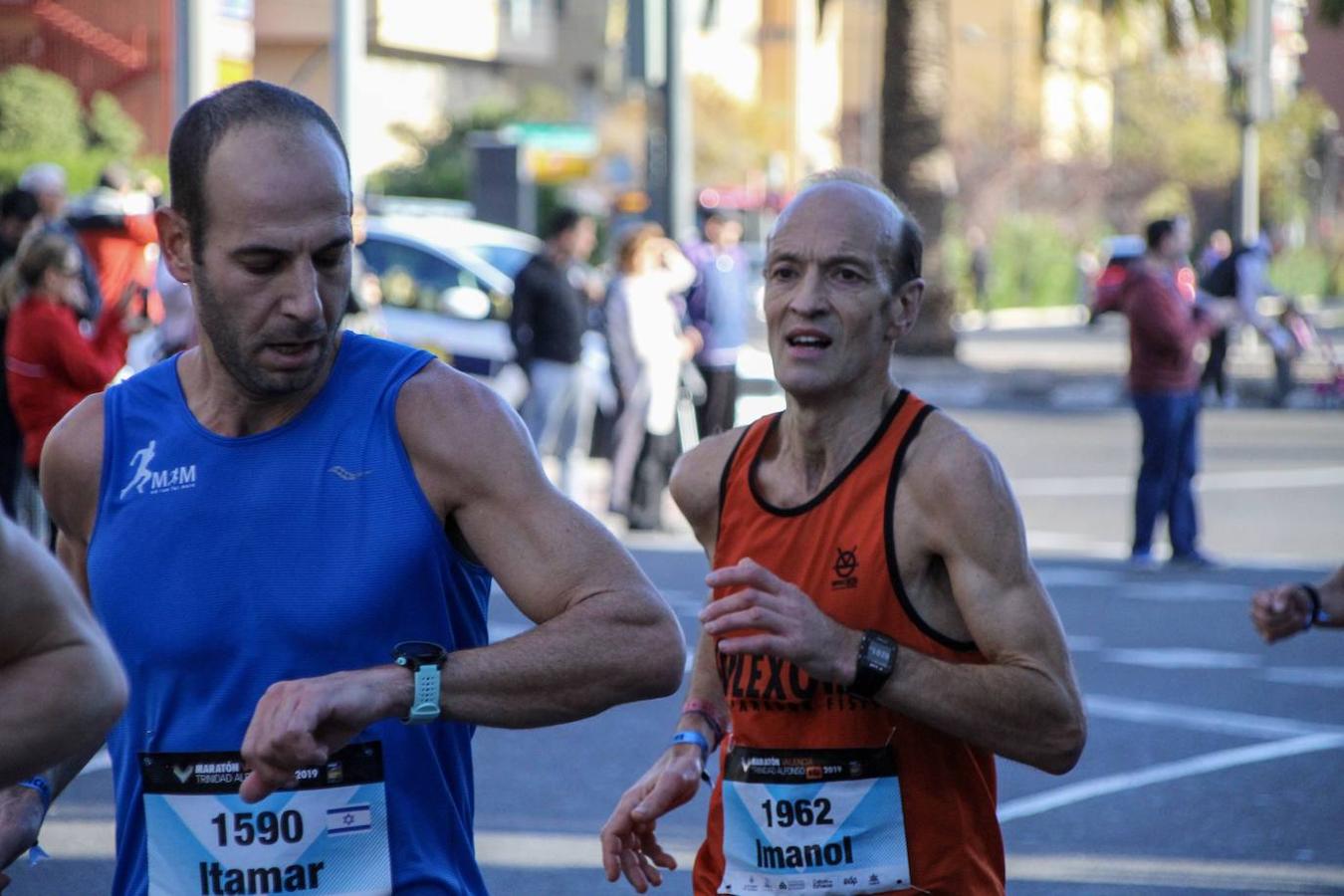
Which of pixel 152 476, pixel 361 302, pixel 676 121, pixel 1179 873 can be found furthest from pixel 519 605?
pixel 676 121

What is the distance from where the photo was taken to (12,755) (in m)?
2.02

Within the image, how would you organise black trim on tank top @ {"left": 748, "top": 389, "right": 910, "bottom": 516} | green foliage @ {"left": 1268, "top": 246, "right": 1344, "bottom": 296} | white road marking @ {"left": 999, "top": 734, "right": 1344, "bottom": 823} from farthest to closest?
green foliage @ {"left": 1268, "top": 246, "right": 1344, "bottom": 296} → white road marking @ {"left": 999, "top": 734, "right": 1344, "bottom": 823} → black trim on tank top @ {"left": 748, "top": 389, "right": 910, "bottom": 516}

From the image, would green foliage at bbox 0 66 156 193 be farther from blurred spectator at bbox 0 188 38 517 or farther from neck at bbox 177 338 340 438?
neck at bbox 177 338 340 438

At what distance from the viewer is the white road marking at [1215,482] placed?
17.1 metres

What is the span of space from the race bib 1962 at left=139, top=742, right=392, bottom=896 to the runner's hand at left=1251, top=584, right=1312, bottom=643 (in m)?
2.51

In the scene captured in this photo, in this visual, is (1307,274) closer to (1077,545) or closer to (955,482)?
(1077,545)

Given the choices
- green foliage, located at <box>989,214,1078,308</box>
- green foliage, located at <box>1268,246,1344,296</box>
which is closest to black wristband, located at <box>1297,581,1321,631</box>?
green foliage, located at <box>989,214,1078,308</box>

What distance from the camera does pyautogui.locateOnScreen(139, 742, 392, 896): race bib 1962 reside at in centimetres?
283

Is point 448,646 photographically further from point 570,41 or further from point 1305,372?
point 570,41

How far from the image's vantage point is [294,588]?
2.81m

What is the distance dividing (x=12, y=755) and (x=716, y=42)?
6804cm

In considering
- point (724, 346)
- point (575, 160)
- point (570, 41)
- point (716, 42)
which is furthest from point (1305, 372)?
point (716, 42)

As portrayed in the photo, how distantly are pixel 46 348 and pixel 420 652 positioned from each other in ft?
25.9

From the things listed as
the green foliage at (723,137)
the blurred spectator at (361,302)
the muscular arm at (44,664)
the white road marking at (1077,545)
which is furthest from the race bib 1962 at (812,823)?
the green foliage at (723,137)
